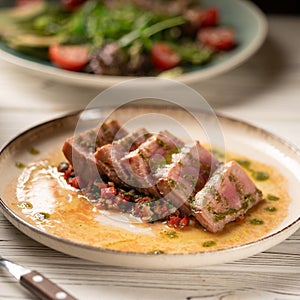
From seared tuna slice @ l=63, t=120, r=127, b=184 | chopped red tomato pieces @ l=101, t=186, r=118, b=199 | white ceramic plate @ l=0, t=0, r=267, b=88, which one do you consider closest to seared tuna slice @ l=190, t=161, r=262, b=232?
chopped red tomato pieces @ l=101, t=186, r=118, b=199

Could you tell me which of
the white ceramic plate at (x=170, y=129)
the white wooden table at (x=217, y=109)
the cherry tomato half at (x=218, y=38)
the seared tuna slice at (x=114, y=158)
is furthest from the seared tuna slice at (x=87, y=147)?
the cherry tomato half at (x=218, y=38)

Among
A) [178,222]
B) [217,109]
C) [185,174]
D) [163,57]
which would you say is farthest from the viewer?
[163,57]

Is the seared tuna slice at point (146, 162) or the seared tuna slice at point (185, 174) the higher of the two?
the seared tuna slice at point (146, 162)

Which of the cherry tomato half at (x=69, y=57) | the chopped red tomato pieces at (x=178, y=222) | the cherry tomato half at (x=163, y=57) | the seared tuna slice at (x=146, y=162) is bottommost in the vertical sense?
the cherry tomato half at (x=163, y=57)

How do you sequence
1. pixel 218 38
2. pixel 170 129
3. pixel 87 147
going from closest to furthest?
pixel 87 147
pixel 170 129
pixel 218 38

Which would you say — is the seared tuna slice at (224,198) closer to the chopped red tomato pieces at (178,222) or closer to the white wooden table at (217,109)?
the chopped red tomato pieces at (178,222)

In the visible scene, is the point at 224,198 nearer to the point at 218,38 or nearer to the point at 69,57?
the point at 69,57

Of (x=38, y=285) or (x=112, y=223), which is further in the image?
(x=112, y=223)

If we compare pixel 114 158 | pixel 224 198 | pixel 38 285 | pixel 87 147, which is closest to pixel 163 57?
pixel 87 147
